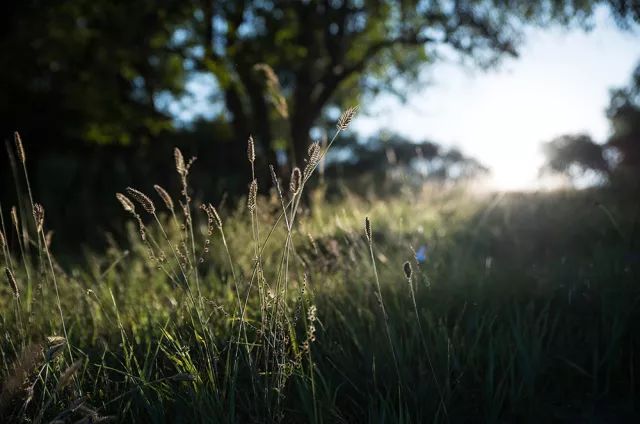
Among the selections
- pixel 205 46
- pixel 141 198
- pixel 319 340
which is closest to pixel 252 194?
pixel 141 198

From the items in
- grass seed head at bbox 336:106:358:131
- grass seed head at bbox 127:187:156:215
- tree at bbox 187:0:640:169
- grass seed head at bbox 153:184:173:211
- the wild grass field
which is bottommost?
the wild grass field

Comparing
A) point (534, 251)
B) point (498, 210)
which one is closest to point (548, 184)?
point (498, 210)

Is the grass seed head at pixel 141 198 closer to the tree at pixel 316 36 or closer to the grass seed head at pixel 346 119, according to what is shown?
the grass seed head at pixel 346 119

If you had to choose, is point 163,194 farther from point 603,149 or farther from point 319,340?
point 603,149

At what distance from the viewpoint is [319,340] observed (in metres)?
2.26

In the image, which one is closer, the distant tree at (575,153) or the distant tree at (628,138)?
the distant tree at (628,138)

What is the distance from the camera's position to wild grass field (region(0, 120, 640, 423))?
1.64 meters

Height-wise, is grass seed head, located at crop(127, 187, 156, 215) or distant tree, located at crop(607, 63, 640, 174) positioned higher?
distant tree, located at crop(607, 63, 640, 174)

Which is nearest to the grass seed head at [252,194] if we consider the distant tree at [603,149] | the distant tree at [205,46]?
the distant tree at [205,46]

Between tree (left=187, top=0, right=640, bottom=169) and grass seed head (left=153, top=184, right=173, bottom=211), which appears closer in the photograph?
grass seed head (left=153, top=184, right=173, bottom=211)

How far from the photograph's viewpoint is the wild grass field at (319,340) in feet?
5.38

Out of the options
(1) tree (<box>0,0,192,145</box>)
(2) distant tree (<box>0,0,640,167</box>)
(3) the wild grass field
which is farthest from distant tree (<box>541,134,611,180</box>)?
(3) the wild grass field

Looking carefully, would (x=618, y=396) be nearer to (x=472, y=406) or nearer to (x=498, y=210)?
(x=472, y=406)

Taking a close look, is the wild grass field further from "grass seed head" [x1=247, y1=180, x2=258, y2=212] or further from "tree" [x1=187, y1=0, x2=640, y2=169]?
"tree" [x1=187, y1=0, x2=640, y2=169]
